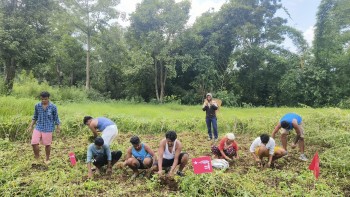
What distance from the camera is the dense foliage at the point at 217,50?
19359 millimetres

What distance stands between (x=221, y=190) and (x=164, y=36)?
16046 mm

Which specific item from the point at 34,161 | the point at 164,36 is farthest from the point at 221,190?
the point at 164,36

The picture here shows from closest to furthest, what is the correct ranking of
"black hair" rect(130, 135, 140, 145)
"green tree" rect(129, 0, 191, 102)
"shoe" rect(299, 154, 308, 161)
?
1. "black hair" rect(130, 135, 140, 145)
2. "shoe" rect(299, 154, 308, 161)
3. "green tree" rect(129, 0, 191, 102)

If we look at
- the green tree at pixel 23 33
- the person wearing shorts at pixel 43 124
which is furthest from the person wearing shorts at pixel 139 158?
the green tree at pixel 23 33

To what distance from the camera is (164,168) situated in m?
5.86

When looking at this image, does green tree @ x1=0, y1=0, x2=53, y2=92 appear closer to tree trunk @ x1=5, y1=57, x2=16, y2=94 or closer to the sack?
tree trunk @ x1=5, y1=57, x2=16, y2=94

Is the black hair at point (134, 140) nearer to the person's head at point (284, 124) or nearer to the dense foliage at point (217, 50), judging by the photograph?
the person's head at point (284, 124)

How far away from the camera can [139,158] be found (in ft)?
19.1

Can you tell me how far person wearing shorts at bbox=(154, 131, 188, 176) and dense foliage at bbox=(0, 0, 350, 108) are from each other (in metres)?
13.6

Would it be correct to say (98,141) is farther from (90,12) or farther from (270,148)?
(90,12)

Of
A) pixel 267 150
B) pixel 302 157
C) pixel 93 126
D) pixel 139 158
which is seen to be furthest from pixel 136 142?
pixel 302 157

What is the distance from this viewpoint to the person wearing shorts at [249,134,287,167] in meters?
6.27

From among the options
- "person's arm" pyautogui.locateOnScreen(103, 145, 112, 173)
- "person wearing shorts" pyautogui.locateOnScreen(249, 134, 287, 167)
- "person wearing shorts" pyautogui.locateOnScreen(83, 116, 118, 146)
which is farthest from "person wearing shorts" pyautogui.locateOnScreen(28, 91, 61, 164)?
"person wearing shorts" pyautogui.locateOnScreen(249, 134, 287, 167)

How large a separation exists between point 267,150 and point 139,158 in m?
2.65
